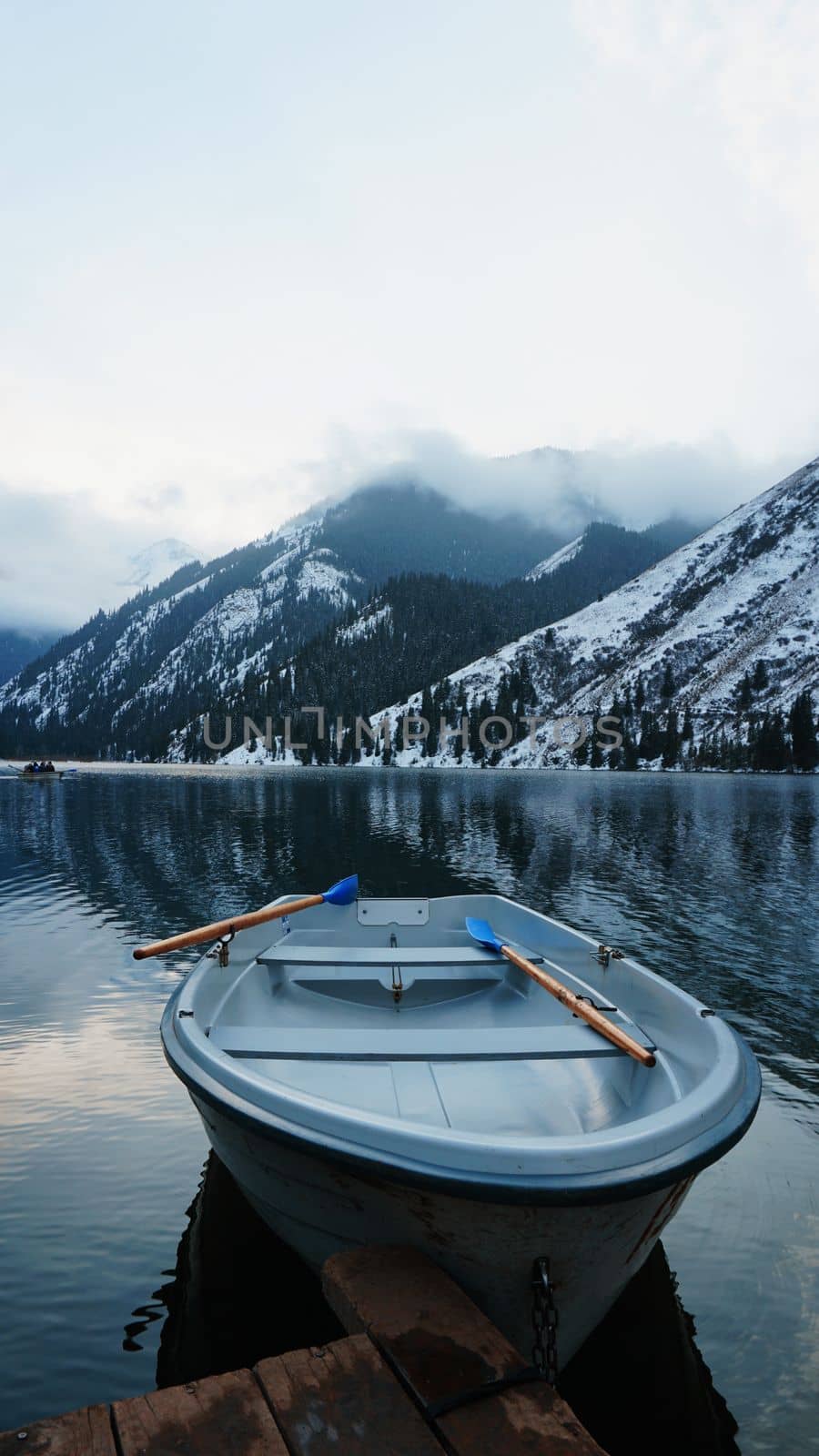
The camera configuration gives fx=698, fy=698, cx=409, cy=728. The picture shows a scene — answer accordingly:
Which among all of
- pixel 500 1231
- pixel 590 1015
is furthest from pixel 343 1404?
pixel 590 1015

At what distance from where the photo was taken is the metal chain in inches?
189

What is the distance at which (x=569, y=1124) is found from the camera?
23.7 feet

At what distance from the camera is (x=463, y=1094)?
7.57 meters

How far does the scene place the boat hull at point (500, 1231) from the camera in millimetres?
4723

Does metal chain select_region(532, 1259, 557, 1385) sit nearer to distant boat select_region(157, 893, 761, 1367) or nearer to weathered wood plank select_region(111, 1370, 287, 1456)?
distant boat select_region(157, 893, 761, 1367)

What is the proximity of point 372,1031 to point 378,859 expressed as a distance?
2868 centimetres

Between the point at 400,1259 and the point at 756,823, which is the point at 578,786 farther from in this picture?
the point at 400,1259

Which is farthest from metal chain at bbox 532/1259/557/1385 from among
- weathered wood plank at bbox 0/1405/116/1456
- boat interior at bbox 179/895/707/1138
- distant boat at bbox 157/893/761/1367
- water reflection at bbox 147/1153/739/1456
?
weathered wood plank at bbox 0/1405/116/1456

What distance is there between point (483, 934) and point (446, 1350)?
740 cm

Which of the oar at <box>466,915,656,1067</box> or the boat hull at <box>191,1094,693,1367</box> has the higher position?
the oar at <box>466,915,656,1067</box>

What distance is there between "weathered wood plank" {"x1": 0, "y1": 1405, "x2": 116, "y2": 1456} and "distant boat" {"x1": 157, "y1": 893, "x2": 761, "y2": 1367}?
179 cm

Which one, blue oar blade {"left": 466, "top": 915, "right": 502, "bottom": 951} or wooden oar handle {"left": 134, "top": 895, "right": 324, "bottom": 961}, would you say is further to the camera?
blue oar blade {"left": 466, "top": 915, "right": 502, "bottom": 951}

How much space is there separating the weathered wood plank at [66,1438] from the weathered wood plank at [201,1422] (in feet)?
0.27

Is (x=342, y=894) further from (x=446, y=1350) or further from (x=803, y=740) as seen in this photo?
(x=803, y=740)
